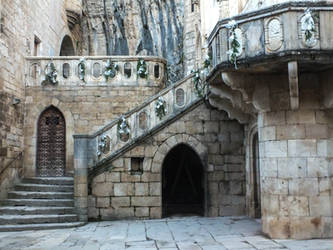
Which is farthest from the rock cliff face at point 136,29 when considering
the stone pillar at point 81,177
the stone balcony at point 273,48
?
the stone balcony at point 273,48

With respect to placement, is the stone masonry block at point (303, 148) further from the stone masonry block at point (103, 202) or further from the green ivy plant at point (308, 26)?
the stone masonry block at point (103, 202)

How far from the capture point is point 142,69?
38.3ft

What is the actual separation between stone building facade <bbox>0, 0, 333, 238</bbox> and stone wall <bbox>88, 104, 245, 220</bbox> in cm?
3

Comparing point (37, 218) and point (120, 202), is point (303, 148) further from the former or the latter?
point (37, 218)

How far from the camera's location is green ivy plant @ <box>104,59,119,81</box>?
38.2 feet

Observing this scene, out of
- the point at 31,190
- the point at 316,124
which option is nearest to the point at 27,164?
the point at 31,190

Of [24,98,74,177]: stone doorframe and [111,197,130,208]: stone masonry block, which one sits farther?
[24,98,74,177]: stone doorframe

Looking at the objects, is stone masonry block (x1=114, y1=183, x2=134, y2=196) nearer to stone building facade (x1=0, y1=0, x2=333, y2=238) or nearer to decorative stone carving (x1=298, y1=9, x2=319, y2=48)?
stone building facade (x1=0, y1=0, x2=333, y2=238)

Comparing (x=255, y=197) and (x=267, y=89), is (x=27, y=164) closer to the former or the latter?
(x=255, y=197)

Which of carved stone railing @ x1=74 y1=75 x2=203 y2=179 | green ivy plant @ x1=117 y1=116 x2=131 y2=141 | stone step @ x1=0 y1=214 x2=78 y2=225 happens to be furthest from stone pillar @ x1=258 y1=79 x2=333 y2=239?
stone step @ x1=0 y1=214 x2=78 y2=225

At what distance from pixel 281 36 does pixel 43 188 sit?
24.0ft

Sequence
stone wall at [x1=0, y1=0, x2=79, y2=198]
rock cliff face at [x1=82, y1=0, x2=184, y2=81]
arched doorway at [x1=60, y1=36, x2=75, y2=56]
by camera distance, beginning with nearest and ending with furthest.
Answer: stone wall at [x1=0, y1=0, x2=79, y2=198]
arched doorway at [x1=60, y1=36, x2=75, y2=56]
rock cliff face at [x1=82, y1=0, x2=184, y2=81]

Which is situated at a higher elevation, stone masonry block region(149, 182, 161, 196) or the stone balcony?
the stone balcony

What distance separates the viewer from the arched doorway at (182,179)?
480 inches
